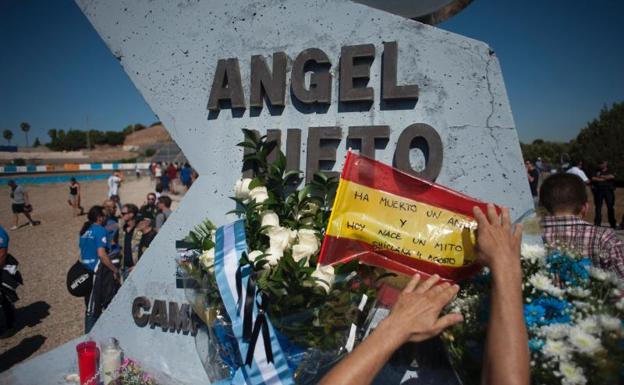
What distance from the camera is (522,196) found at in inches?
81.3

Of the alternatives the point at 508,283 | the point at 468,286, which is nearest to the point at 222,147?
the point at 468,286

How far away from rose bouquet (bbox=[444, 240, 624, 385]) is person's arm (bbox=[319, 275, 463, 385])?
0.17 metres

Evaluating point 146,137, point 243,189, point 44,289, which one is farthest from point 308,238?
point 146,137

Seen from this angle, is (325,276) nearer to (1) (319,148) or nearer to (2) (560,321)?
(2) (560,321)

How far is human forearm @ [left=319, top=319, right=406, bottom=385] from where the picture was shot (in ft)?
4.08

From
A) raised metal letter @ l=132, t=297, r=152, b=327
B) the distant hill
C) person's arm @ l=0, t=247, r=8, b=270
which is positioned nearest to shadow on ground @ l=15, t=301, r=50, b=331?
person's arm @ l=0, t=247, r=8, b=270

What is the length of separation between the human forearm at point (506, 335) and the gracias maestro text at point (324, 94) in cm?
93

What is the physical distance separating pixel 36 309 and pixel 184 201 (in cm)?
678

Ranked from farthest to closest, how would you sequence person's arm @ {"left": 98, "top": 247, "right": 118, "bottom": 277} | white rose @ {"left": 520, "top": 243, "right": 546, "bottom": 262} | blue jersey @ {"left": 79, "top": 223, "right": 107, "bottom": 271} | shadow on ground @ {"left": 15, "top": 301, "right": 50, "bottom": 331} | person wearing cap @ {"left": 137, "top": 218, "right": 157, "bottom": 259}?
1. shadow on ground @ {"left": 15, "top": 301, "right": 50, "bottom": 331}
2. person wearing cap @ {"left": 137, "top": 218, "right": 157, "bottom": 259}
3. blue jersey @ {"left": 79, "top": 223, "right": 107, "bottom": 271}
4. person's arm @ {"left": 98, "top": 247, "right": 118, "bottom": 277}
5. white rose @ {"left": 520, "top": 243, "right": 546, "bottom": 262}

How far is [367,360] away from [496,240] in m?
0.61

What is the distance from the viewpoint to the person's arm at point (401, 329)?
125cm

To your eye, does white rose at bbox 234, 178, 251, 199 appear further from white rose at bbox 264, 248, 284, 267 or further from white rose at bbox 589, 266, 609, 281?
white rose at bbox 589, 266, 609, 281

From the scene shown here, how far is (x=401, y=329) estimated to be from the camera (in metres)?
1.32

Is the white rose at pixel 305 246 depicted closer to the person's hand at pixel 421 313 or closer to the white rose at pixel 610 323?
the person's hand at pixel 421 313
